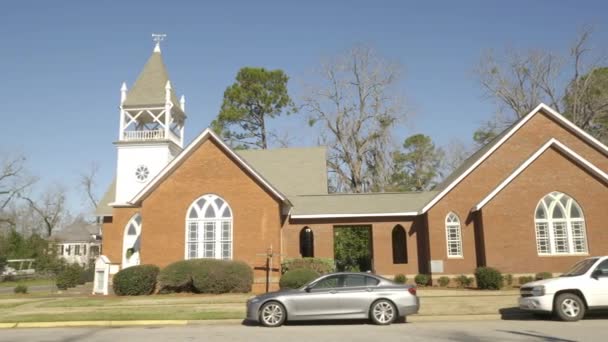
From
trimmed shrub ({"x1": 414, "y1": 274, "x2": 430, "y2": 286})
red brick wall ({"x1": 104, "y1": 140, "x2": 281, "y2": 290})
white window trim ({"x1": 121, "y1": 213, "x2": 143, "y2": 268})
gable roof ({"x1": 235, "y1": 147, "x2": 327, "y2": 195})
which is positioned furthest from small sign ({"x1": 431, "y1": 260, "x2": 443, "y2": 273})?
white window trim ({"x1": 121, "y1": 213, "x2": 143, "y2": 268})

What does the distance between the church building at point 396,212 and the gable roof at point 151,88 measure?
118 centimetres

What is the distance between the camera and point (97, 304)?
62.4 ft

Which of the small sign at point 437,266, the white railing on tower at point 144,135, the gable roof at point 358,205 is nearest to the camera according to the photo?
the small sign at point 437,266

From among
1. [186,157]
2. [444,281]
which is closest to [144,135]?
[186,157]

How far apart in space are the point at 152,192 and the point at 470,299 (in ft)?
49.6

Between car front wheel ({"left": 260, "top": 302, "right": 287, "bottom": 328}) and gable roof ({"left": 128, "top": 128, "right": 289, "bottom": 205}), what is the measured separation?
10765mm

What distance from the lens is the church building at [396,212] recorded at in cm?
2395

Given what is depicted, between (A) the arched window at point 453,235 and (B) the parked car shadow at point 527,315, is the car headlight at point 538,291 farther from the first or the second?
(A) the arched window at point 453,235

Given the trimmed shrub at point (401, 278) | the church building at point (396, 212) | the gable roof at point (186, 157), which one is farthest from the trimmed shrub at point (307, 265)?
the trimmed shrub at point (401, 278)

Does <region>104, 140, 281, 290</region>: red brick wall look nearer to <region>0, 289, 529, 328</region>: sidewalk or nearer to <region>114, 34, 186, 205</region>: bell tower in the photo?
<region>0, 289, 529, 328</region>: sidewalk

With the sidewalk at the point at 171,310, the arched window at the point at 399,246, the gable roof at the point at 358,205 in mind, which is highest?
the gable roof at the point at 358,205

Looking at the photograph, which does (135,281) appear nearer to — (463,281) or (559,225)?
(463,281)

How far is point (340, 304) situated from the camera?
44.3ft

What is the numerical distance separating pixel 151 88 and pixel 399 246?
18.6 meters
